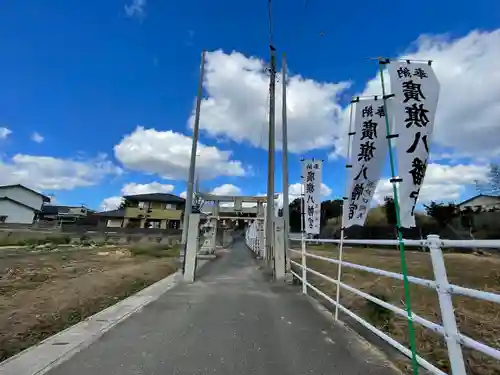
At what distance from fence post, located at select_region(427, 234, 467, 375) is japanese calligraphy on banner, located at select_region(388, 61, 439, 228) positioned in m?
0.68

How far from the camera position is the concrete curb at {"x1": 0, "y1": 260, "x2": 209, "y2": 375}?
2.72 metres

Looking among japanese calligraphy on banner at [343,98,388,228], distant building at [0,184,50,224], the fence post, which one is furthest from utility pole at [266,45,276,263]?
distant building at [0,184,50,224]

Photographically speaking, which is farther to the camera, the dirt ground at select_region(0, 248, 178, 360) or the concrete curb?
the dirt ground at select_region(0, 248, 178, 360)

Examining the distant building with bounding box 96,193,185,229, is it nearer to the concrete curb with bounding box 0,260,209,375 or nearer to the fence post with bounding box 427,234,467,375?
the concrete curb with bounding box 0,260,209,375

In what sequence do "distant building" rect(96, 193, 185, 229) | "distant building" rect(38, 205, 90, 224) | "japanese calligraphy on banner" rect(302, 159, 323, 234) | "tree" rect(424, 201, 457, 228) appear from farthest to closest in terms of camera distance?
→ "distant building" rect(38, 205, 90, 224) < "distant building" rect(96, 193, 185, 229) < "tree" rect(424, 201, 457, 228) < "japanese calligraphy on banner" rect(302, 159, 323, 234)

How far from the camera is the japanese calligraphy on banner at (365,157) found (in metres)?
4.12

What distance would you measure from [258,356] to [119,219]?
148ft

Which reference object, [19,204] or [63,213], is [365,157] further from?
[63,213]

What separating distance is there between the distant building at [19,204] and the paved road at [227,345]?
47497 mm

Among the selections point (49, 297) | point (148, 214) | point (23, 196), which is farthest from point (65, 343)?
point (23, 196)

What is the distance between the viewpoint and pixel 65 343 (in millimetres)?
3348

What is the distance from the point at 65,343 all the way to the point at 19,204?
50.7 m

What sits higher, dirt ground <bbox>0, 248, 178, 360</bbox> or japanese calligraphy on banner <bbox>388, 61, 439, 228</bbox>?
japanese calligraphy on banner <bbox>388, 61, 439, 228</bbox>

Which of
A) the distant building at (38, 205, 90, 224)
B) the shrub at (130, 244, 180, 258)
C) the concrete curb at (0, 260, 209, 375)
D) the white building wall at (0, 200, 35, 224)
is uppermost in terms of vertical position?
the distant building at (38, 205, 90, 224)
